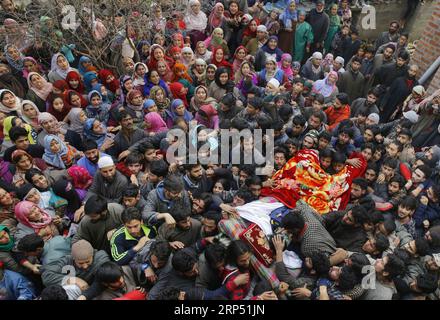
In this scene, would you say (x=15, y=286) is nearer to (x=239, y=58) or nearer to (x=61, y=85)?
(x=61, y=85)

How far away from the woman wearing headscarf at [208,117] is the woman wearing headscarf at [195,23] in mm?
2514

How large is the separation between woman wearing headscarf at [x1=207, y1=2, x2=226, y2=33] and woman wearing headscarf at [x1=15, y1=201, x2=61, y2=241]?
523cm

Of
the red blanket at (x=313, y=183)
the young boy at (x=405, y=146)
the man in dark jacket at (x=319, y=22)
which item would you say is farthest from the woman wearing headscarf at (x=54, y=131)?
the man in dark jacket at (x=319, y=22)

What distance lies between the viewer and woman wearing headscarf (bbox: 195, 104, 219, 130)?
5.34m

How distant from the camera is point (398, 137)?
4688 millimetres

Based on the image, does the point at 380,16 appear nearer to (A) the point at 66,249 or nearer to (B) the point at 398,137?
(B) the point at 398,137

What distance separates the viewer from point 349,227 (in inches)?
139

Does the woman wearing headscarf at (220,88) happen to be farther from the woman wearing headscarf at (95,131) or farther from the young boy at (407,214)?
the young boy at (407,214)

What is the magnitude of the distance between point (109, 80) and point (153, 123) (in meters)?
1.46

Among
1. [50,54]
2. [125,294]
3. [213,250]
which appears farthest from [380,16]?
[125,294]

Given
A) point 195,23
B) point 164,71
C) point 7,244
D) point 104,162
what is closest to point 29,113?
point 104,162

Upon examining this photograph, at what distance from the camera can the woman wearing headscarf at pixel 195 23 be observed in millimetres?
7176

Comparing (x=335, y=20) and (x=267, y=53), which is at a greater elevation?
(x=335, y=20)

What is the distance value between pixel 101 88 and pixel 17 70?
1.52 metres
